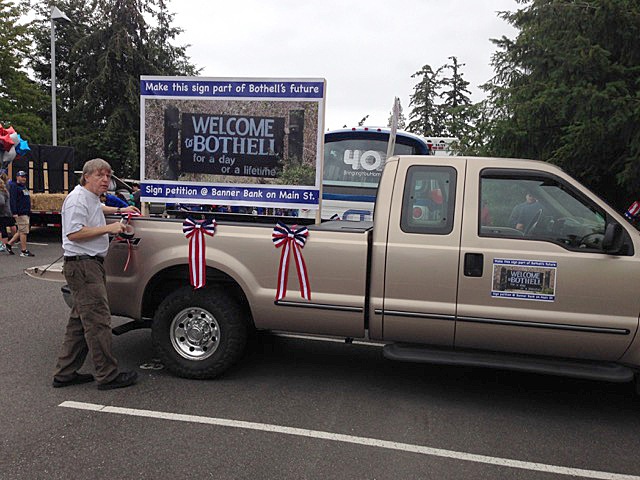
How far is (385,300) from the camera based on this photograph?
14.5ft

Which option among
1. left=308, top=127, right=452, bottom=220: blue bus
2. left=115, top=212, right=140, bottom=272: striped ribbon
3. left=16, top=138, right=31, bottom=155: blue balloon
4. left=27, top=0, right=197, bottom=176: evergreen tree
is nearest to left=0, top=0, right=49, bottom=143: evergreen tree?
left=27, top=0, right=197, bottom=176: evergreen tree

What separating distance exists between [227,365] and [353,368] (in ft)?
4.20

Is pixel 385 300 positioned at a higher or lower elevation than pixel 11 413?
higher

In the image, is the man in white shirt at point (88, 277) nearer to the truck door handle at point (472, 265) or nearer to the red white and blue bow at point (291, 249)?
the red white and blue bow at point (291, 249)

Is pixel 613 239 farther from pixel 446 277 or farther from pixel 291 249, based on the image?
pixel 291 249

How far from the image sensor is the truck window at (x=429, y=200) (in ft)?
14.3

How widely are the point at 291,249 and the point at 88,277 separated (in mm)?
1648

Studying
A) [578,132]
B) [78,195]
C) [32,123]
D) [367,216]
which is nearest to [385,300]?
[78,195]

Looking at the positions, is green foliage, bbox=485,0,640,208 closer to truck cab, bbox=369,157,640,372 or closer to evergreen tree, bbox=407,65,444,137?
truck cab, bbox=369,157,640,372

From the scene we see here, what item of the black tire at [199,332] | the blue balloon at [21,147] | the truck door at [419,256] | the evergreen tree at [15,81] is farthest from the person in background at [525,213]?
the evergreen tree at [15,81]

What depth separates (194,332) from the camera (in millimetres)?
4844

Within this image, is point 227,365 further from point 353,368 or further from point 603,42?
point 603,42

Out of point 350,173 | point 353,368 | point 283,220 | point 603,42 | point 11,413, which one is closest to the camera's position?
point 11,413

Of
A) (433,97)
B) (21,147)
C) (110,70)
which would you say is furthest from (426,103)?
(21,147)
